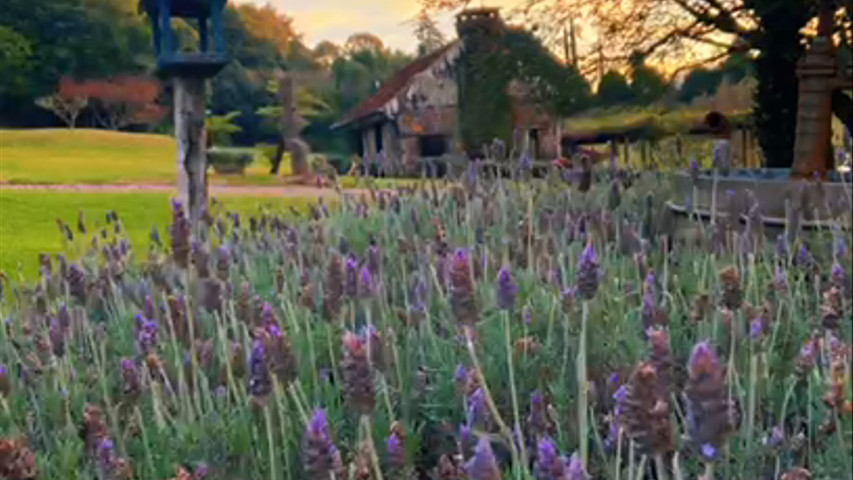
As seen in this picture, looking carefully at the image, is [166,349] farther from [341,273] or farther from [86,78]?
[86,78]

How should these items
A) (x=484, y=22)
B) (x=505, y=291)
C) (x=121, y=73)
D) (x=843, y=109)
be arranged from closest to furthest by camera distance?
(x=505, y=291), (x=843, y=109), (x=484, y=22), (x=121, y=73)

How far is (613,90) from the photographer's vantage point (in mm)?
16109

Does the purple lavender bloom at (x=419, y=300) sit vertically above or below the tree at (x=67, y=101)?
below

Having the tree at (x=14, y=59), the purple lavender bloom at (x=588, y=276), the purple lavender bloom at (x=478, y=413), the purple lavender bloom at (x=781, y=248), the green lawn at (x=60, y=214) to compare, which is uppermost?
the tree at (x=14, y=59)

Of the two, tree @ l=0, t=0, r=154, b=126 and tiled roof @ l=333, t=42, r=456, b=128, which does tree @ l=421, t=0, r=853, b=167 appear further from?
tree @ l=0, t=0, r=154, b=126

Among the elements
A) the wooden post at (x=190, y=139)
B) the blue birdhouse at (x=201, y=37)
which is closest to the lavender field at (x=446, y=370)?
the wooden post at (x=190, y=139)

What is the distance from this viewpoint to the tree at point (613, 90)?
48.1 ft

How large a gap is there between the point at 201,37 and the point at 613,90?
7.72m

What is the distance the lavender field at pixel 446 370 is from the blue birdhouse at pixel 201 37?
5.04 meters

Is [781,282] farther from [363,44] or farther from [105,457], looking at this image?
[363,44]

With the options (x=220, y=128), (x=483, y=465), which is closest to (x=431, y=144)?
(x=220, y=128)

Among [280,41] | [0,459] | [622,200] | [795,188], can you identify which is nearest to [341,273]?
[0,459]

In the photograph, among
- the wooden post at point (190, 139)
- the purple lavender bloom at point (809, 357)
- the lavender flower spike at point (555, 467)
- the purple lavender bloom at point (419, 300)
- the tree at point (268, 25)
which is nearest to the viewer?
the lavender flower spike at point (555, 467)

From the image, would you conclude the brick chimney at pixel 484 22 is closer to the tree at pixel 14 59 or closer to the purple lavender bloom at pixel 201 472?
the purple lavender bloom at pixel 201 472
